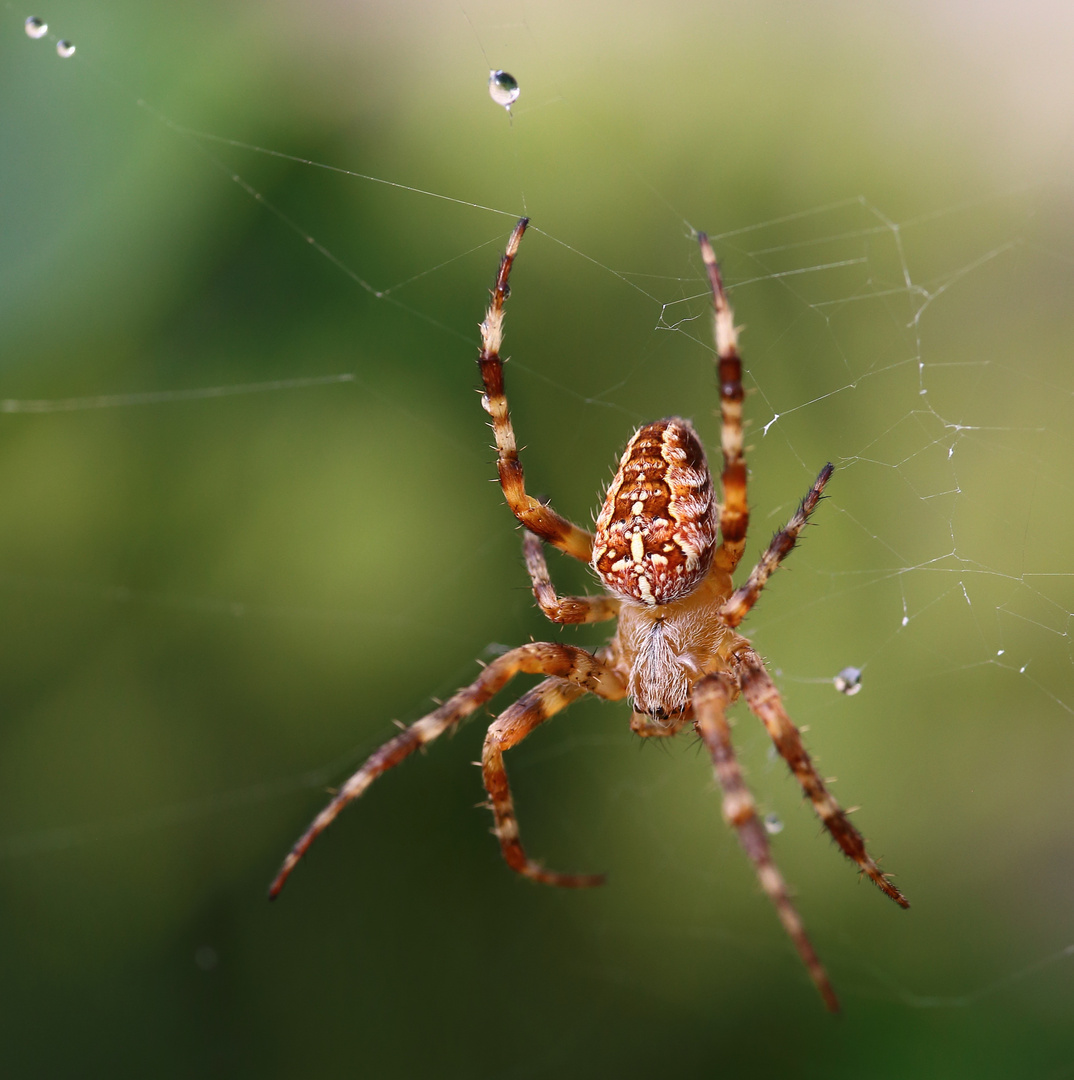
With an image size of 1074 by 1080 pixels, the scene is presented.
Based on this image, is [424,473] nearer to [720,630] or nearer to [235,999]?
[720,630]

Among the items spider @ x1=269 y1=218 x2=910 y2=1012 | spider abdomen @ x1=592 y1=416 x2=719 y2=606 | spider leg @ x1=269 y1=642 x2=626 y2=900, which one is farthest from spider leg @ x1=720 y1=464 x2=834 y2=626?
spider leg @ x1=269 y1=642 x2=626 y2=900

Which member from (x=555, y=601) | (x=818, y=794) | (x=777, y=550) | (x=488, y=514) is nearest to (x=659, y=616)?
(x=555, y=601)

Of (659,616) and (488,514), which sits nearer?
(659,616)

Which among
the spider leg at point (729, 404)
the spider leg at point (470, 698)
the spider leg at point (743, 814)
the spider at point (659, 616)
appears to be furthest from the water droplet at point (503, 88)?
the spider leg at point (743, 814)

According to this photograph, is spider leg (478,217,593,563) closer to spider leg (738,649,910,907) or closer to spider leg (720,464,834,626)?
spider leg (720,464,834,626)

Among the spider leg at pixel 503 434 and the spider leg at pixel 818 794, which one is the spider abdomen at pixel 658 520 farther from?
the spider leg at pixel 818 794

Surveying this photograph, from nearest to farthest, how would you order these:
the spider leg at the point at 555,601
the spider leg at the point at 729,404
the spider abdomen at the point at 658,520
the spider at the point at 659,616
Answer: the spider leg at the point at 729,404 → the spider at the point at 659,616 → the spider abdomen at the point at 658,520 → the spider leg at the point at 555,601

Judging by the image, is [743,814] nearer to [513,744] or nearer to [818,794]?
[818,794]

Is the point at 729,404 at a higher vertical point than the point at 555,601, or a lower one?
higher
